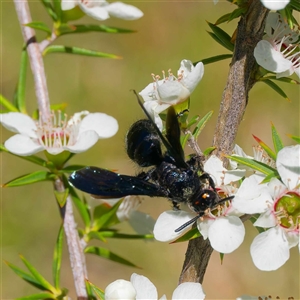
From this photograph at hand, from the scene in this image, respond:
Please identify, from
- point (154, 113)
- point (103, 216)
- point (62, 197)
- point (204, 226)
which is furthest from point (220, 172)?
point (103, 216)

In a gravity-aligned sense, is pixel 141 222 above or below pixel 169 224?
above

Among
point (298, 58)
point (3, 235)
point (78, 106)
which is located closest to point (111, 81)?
point (78, 106)

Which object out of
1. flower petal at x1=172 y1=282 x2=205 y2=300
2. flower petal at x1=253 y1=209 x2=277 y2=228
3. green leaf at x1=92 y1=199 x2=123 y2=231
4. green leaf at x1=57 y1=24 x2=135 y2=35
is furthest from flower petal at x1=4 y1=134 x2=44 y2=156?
flower petal at x1=253 y1=209 x2=277 y2=228

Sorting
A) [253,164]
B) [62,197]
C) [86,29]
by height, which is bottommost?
[253,164]

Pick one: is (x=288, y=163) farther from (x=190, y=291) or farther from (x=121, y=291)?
(x=121, y=291)

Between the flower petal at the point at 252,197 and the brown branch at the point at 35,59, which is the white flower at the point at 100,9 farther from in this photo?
the flower petal at the point at 252,197

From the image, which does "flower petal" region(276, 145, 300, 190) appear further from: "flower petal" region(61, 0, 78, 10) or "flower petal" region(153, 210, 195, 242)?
"flower petal" region(61, 0, 78, 10)

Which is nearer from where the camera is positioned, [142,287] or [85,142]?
[142,287]
